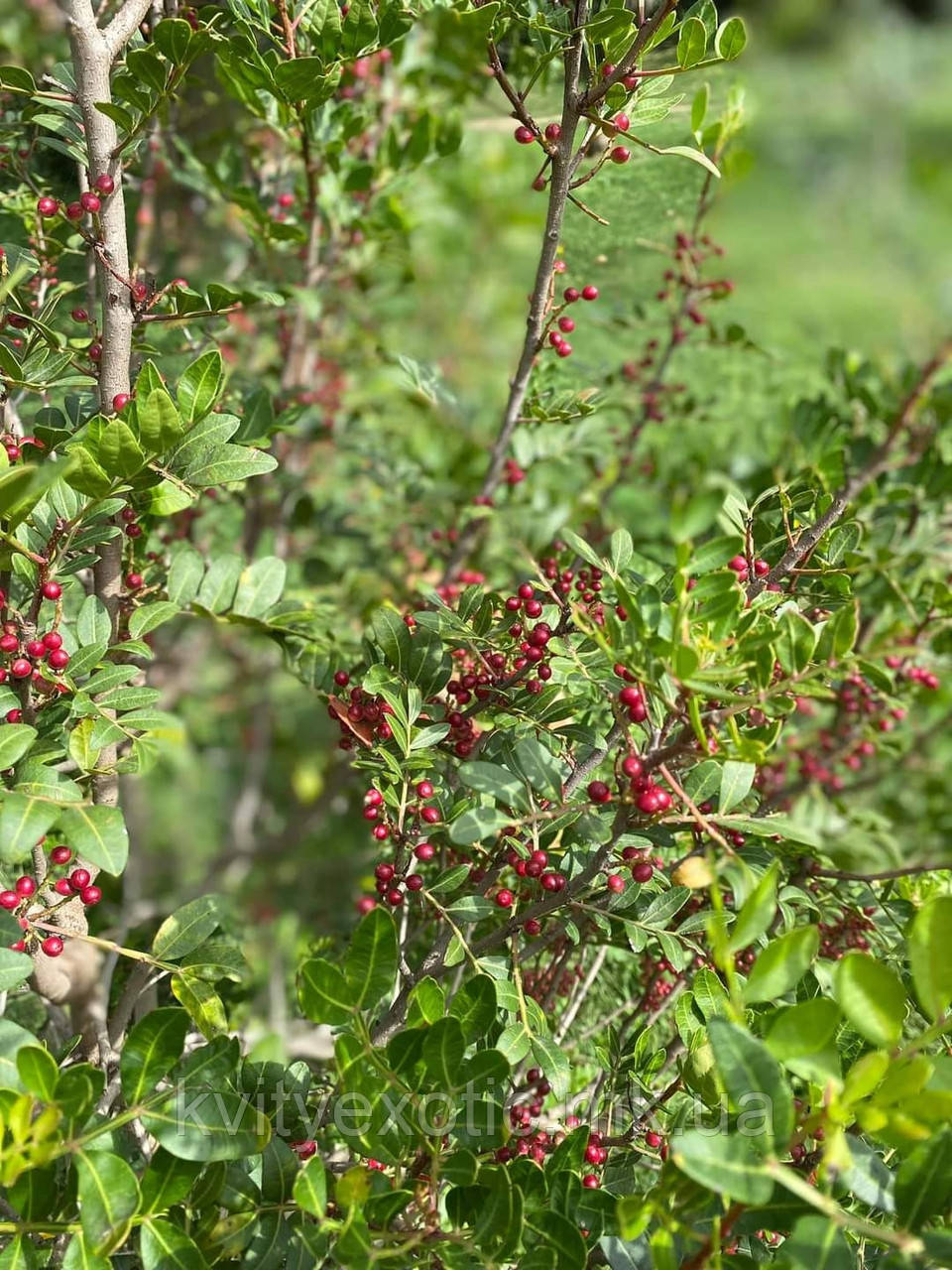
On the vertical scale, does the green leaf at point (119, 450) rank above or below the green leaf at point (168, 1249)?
above

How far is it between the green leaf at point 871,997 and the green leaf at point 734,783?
175 millimetres

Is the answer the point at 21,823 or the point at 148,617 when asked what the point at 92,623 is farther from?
A: the point at 21,823

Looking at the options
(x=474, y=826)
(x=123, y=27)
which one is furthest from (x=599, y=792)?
(x=123, y=27)

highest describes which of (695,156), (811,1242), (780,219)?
(695,156)

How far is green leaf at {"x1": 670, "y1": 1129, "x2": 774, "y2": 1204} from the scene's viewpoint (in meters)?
0.47

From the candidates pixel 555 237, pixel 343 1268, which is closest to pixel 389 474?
pixel 555 237

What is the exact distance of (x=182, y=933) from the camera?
2.44 ft

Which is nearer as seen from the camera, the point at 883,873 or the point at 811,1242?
the point at 811,1242

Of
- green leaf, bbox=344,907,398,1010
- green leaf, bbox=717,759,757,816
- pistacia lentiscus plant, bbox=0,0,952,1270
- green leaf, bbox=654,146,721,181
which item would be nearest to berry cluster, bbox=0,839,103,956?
pistacia lentiscus plant, bbox=0,0,952,1270

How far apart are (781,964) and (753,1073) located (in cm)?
5

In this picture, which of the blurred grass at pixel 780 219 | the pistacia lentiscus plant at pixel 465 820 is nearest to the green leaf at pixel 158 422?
the pistacia lentiscus plant at pixel 465 820

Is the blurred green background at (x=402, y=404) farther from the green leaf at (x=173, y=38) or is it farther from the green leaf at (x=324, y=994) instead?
the green leaf at (x=324, y=994)

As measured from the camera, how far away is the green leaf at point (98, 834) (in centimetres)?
58

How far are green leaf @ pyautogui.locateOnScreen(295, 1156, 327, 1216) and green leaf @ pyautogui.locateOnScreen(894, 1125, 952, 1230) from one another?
297 millimetres
